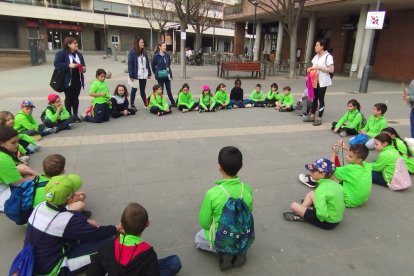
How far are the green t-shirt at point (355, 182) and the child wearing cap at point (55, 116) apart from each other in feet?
17.3

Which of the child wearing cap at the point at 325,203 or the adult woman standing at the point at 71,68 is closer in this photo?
the child wearing cap at the point at 325,203

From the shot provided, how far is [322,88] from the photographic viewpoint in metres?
7.02

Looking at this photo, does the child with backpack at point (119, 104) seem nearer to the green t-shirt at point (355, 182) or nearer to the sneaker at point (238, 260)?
the green t-shirt at point (355, 182)

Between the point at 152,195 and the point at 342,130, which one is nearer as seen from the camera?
the point at 152,195

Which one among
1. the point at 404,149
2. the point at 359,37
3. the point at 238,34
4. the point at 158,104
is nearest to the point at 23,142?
the point at 158,104

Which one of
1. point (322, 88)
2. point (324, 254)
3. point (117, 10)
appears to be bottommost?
point (324, 254)

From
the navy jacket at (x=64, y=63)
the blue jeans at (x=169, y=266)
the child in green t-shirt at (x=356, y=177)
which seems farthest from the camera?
the navy jacket at (x=64, y=63)

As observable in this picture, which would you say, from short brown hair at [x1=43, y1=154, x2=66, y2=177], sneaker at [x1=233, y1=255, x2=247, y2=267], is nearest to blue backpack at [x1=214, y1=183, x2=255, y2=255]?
sneaker at [x1=233, y1=255, x2=247, y2=267]

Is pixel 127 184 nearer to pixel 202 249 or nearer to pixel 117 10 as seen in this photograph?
pixel 202 249

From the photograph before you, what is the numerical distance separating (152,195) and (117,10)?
150 ft

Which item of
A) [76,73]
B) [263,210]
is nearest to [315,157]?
[263,210]

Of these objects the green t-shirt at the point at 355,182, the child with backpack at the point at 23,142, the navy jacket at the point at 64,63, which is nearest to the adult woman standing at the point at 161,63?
the navy jacket at the point at 64,63

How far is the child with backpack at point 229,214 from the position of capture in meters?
2.46

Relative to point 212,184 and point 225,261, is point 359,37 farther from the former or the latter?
point 225,261
